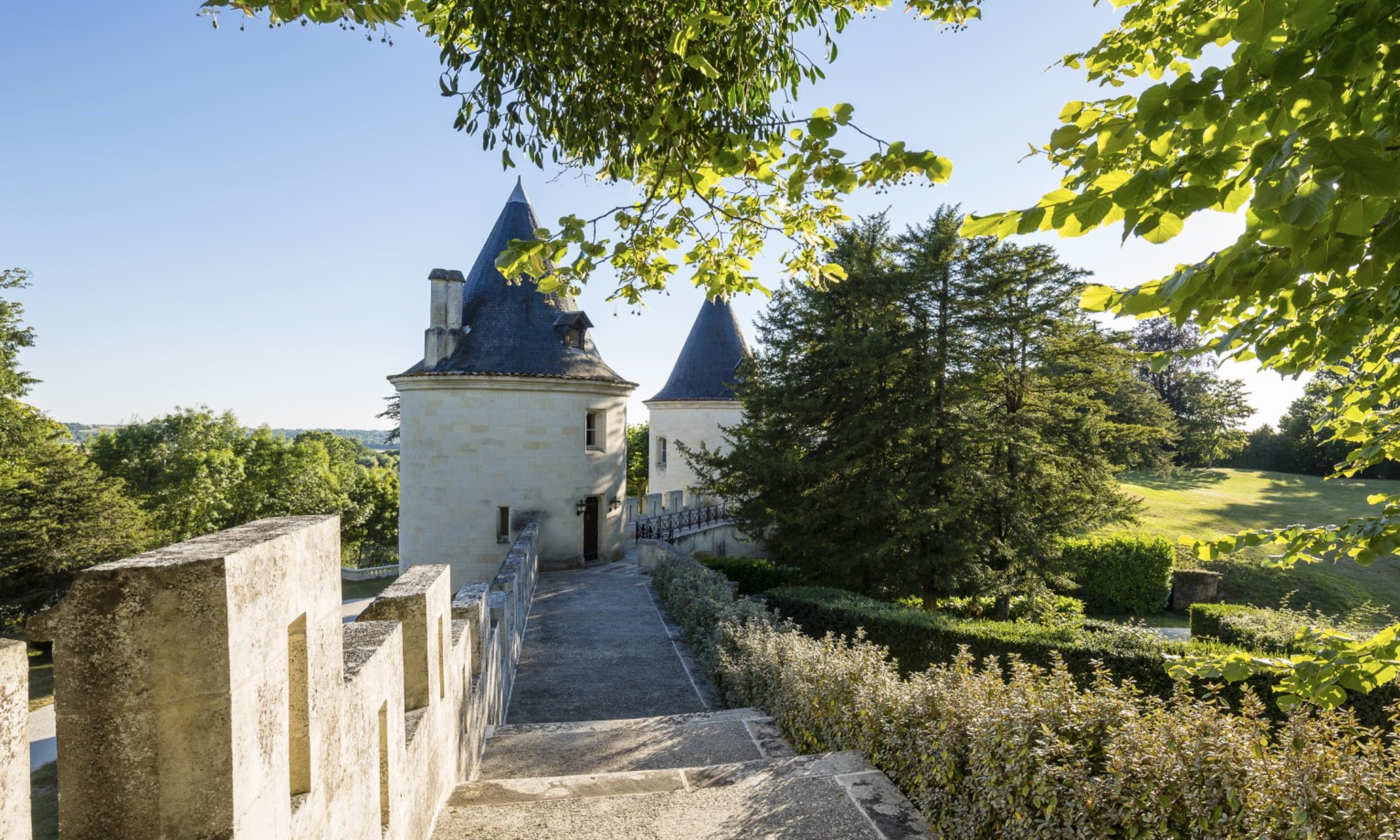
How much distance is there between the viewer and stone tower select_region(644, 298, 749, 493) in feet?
90.7

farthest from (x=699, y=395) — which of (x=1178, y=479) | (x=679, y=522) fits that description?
(x=1178, y=479)

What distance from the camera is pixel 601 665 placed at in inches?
389

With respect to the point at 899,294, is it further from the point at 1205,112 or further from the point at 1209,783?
the point at 1205,112

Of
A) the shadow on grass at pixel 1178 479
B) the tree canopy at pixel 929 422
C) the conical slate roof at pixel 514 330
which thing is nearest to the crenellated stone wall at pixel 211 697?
the tree canopy at pixel 929 422

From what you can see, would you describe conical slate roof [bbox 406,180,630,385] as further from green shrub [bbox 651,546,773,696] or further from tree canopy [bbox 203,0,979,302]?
tree canopy [bbox 203,0,979,302]

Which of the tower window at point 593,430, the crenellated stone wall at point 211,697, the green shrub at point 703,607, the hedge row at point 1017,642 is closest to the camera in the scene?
the crenellated stone wall at point 211,697

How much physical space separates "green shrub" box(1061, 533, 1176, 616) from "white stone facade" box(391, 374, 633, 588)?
1469 cm

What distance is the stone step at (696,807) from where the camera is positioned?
4102 mm

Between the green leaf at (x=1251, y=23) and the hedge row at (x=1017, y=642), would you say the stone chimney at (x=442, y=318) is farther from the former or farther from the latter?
the green leaf at (x=1251, y=23)

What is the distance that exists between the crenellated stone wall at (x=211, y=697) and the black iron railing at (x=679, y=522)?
18.1 m

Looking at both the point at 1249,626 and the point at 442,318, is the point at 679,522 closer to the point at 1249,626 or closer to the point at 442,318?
the point at 442,318

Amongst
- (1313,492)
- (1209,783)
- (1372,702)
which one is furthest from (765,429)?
(1313,492)

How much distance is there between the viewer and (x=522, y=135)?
4262 millimetres

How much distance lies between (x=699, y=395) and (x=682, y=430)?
1595mm
